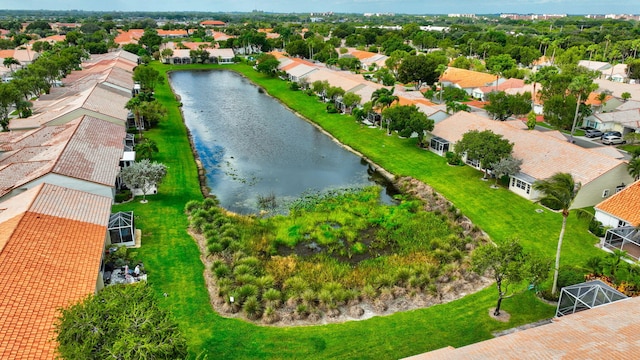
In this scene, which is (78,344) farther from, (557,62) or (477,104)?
(557,62)

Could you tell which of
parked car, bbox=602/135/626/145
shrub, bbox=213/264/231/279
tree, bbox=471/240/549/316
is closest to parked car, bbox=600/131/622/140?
parked car, bbox=602/135/626/145

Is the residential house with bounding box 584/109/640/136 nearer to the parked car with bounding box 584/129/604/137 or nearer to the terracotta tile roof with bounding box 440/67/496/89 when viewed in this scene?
the parked car with bounding box 584/129/604/137

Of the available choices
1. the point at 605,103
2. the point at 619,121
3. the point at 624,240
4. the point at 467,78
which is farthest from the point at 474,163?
the point at 467,78

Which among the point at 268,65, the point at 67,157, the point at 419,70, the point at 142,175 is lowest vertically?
the point at 142,175

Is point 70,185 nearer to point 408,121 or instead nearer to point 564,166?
point 408,121

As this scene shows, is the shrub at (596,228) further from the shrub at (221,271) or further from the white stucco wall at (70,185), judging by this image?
the white stucco wall at (70,185)

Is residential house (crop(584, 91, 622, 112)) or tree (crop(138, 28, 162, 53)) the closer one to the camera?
residential house (crop(584, 91, 622, 112))
